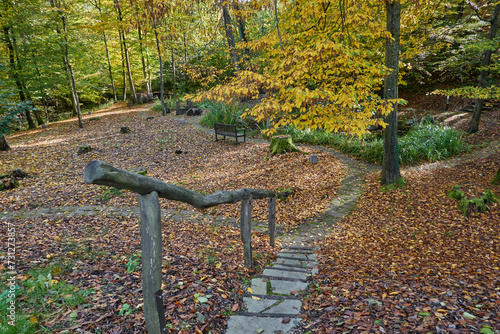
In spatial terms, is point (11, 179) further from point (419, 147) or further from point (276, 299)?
point (419, 147)

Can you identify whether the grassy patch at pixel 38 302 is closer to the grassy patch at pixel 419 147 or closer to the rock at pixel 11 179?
the rock at pixel 11 179

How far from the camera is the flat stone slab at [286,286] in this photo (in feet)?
10.1

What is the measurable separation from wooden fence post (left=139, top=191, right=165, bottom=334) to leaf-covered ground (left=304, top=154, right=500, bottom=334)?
143 cm

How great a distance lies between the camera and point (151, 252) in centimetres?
187

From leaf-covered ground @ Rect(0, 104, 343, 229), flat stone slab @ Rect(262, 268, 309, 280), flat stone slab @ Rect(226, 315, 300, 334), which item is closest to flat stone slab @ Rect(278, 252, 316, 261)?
Result: flat stone slab @ Rect(262, 268, 309, 280)

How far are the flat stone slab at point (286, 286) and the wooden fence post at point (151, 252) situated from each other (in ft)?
5.11

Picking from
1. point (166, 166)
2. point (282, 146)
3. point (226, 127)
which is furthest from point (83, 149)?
point (282, 146)

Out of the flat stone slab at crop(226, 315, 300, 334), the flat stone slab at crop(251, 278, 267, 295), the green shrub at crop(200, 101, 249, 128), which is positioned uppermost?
the green shrub at crop(200, 101, 249, 128)

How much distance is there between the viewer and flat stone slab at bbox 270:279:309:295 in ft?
10.1

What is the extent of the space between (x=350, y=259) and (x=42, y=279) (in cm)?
392

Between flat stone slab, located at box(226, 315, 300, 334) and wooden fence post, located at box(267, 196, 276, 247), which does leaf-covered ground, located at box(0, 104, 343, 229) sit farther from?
flat stone slab, located at box(226, 315, 300, 334)

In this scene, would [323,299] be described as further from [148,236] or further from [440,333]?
[148,236]

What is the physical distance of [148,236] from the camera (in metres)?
1.84

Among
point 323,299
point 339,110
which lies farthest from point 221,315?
point 339,110
